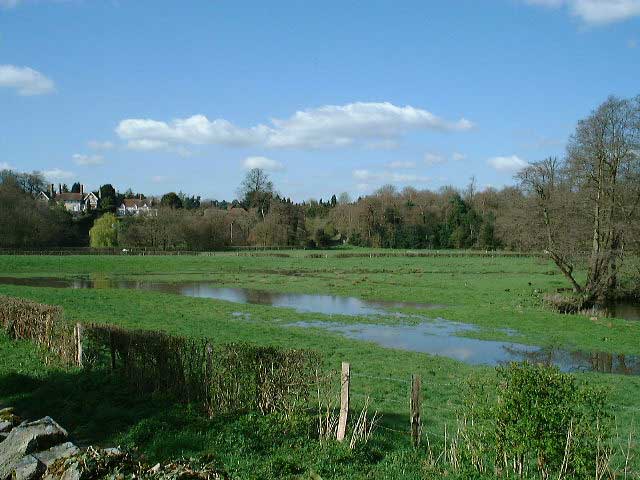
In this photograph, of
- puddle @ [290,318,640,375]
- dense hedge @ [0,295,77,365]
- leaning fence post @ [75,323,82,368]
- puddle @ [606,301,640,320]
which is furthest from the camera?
puddle @ [606,301,640,320]

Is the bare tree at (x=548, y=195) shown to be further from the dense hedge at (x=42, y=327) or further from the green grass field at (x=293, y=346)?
the dense hedge at (x=42, y=327)

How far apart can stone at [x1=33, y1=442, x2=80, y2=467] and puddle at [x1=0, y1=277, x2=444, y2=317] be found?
30997 millimetres

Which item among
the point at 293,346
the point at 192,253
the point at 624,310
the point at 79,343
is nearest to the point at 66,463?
the point at 79,343

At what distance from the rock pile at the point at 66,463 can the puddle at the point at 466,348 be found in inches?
731

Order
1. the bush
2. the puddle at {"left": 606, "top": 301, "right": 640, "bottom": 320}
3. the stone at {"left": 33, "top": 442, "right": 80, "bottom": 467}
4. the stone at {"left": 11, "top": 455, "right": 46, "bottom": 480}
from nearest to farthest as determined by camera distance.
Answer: the stone at {"left": 11, "top": 455, "right": 46, "bottom": 480} → the stone at {"left": 33, "top": 442, "right": 80, "bottom": 467} → the bush → the puddle at {"left": 606, "top": 301, "right": 640, "bottom": 320}

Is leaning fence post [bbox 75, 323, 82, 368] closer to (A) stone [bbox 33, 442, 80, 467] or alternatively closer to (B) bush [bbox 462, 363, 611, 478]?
(A) stone [bbox 33, 442, 80, 467]

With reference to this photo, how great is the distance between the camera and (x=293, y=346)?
23859 millimetres

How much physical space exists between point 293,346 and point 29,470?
16468 millimetres

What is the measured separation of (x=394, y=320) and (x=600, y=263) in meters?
19.5

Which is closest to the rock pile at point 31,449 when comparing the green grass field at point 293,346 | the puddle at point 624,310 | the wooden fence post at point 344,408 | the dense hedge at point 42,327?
the green grass field at point 293,346

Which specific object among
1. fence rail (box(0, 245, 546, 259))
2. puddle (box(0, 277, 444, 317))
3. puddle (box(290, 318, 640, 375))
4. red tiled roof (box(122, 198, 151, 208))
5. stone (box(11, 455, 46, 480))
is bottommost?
puddle (box(0, 277, 444, 317))

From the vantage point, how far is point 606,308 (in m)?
43.8

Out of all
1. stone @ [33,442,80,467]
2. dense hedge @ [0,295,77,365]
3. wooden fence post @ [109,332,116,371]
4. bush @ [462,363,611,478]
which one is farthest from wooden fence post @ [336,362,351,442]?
dense hedge @ [0,295,77,365]

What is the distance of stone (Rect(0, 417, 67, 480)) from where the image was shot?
8.12m
